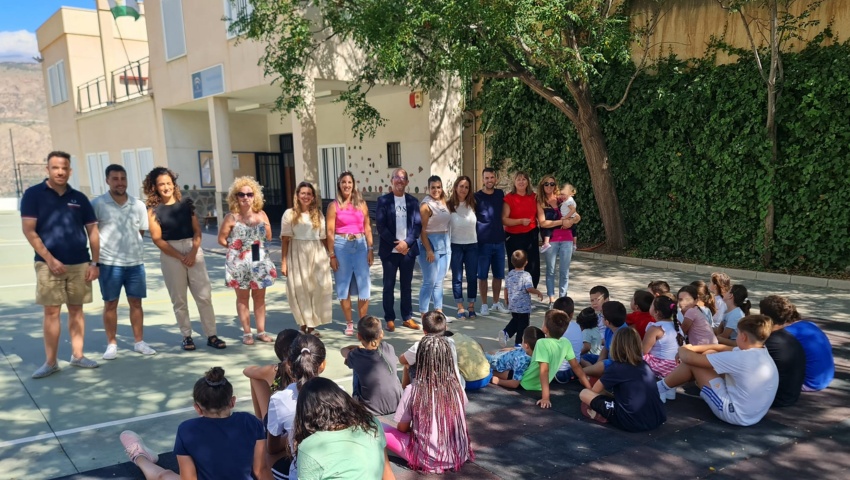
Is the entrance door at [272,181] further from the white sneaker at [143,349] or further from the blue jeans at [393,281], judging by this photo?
the white sneaker at [143,349]

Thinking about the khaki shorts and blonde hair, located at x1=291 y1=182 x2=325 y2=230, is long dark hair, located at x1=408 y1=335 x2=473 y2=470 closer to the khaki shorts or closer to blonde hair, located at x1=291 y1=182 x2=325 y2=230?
blonde hair, located at x1=291 y1=182 x2=325 y2=230

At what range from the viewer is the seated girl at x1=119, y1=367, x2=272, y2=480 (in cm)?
284

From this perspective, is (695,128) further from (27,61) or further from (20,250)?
(27,61)

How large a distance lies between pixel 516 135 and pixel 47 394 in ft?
33.5

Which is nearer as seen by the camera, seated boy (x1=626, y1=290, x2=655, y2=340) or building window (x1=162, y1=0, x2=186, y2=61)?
seated boy (x1=626, y1=290, x2=655, y2=340)

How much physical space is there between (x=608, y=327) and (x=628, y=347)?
1040 millimetres

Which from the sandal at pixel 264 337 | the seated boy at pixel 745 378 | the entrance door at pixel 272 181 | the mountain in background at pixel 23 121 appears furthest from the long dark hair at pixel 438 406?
the mountain in background at pixel 23 121

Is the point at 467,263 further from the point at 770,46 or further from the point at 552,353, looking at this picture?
the point at 770,46

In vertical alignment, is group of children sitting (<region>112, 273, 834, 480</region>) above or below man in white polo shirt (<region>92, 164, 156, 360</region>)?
below

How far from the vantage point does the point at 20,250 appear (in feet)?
46.9

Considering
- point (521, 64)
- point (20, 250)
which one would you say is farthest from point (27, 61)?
point (521, 64)

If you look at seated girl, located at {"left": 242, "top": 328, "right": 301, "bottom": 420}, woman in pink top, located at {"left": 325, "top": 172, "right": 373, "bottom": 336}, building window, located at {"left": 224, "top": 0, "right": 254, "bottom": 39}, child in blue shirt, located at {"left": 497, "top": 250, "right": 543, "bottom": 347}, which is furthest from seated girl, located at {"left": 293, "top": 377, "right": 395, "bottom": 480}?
building window, located at {"left": 224, "top": 0, "right": 254, "bottom": 39}

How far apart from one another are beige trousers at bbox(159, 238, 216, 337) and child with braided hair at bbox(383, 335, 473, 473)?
10.3 ft

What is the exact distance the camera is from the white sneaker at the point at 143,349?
232 inches
